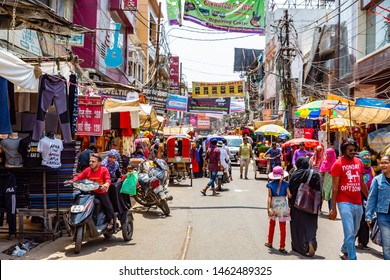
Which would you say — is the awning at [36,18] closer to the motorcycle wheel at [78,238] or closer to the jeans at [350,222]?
the motorcycle wheel at [78,238]

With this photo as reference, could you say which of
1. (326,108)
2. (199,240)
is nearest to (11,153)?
(199,240)

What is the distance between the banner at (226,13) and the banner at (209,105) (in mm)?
22047

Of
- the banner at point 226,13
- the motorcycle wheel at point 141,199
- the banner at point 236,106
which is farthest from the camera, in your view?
the banner at point 236,106

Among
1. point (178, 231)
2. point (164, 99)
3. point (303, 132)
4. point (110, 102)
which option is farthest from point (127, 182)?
point (164, 99)

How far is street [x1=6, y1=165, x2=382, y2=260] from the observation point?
7016 millimetres

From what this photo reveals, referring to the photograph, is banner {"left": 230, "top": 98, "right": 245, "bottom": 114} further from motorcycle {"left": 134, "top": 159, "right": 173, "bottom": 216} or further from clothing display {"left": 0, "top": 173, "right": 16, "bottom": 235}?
→ clothing display {"left": 0, "top": 173, "right": 16, "bottom": 235}

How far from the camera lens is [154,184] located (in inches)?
419

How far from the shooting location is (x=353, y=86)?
21016 mm

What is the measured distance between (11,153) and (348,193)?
5605mm

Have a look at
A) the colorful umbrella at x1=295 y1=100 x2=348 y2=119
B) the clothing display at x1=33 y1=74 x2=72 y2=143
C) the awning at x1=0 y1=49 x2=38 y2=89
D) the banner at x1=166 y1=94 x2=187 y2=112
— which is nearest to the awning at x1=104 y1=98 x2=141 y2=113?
the clothing display at x1=33 y1=74 x2=72 y2=143

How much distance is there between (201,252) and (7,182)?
11.4ft

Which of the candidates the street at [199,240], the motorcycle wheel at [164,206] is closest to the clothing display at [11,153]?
the street at [199,240]

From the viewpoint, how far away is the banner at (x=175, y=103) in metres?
32.1

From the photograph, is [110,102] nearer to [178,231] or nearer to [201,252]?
[178,231]
